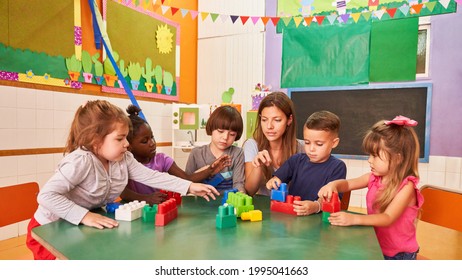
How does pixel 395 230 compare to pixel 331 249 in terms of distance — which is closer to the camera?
pixel 331 249

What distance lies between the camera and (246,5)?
3.79 m

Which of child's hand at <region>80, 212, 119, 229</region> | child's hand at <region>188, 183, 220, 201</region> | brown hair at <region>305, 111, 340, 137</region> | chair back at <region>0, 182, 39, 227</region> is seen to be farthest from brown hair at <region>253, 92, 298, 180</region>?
chair back at <region>0, 182, 39, 227</region>

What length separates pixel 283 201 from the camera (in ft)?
3.75

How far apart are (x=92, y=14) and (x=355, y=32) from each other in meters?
2.26

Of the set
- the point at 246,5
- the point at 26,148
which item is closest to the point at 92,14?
the point at 26,148

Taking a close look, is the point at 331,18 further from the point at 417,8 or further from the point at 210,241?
the point at 210,241

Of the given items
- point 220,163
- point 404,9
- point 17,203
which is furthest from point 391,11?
point 17,203

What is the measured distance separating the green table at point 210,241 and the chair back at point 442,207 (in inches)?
18.2

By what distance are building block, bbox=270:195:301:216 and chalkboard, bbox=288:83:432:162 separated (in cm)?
242

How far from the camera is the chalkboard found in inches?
122

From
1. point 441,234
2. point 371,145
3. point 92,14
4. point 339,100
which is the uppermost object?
point 92,14

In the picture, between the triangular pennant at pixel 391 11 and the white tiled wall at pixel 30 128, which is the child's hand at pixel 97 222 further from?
the triangular pennant at pixel 391 11

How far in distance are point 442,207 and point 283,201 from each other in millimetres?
573
